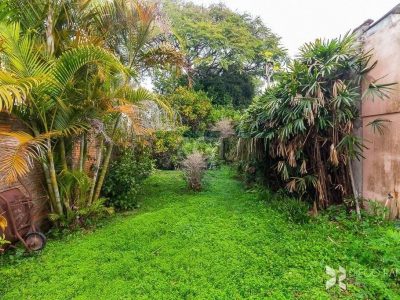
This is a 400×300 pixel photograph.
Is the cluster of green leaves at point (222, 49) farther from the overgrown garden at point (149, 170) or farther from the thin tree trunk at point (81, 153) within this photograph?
the thin tree trunk at point (81, 153)

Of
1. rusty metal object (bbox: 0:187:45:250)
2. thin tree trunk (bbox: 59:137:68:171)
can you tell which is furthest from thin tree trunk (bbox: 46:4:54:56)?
rusty metal object (bbox: 0:187:45:250)

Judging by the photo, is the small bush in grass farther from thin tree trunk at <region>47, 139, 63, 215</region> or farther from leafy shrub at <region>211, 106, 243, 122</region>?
leafy shrub at <region>211, 106, 243, 122</region>

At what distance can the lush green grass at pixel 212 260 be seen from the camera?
2678 millimetres

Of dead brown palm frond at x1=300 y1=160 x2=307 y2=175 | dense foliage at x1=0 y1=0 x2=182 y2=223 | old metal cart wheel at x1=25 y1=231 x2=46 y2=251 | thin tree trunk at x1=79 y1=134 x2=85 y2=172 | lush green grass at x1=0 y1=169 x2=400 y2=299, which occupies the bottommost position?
lush green grass at x1=0 y1=169 x2=400 y2=299

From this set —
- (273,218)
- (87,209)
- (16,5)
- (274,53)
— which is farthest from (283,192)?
(274,53)

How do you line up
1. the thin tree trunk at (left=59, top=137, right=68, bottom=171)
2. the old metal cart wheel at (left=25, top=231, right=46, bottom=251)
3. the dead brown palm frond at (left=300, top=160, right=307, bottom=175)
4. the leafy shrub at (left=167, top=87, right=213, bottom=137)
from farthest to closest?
the leafy shrub at (left=167, top=87, right=213, bottom=137) → the dead brown palm frond at (left=300, top=160, right=307, bottom=175) → the thin tree trunk at (left=59, top=137, right=68, bottom=171) → the old metal cart wheel at (left=25, top=231, right=46, bottom=251)

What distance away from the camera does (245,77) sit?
14836 millimetres

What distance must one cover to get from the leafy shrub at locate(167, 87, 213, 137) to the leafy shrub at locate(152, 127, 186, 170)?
246 cm

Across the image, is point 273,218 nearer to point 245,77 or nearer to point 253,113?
point 253,113

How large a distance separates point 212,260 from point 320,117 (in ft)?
9.33

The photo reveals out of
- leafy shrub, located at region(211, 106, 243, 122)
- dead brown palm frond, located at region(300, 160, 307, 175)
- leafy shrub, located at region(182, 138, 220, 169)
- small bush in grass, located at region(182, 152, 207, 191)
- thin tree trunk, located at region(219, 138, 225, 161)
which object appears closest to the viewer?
dead brown palm frond, located at region(300, 160, 307, 175)

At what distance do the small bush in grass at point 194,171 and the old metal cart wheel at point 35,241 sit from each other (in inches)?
139

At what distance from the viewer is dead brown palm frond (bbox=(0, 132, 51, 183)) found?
9.07 ft

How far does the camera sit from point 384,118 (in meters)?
4.01
